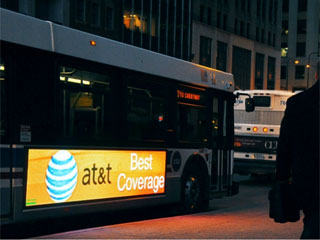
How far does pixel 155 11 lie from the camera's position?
5381cm

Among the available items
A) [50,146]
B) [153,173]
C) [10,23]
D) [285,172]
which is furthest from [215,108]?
[285,172]

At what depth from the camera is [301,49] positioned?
95500mm

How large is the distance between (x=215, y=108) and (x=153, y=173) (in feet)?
10.3

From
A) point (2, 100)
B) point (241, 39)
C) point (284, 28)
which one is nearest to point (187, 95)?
point (2, 100)

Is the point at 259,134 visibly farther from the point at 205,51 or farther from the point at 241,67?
the point at 241,67

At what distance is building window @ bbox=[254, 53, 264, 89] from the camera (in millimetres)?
77938

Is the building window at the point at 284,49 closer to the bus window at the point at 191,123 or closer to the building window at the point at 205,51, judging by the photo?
the building window at the point at 205,51

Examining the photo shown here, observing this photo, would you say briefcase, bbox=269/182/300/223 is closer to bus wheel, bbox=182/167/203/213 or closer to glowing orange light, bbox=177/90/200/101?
glowing orange light, bbox=177/90/200/101

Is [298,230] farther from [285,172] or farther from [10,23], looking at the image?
[285,172]

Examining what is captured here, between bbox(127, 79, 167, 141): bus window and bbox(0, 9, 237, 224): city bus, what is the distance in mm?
18

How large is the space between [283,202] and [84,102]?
6168 mm

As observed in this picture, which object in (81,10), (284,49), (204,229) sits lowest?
(204,229)

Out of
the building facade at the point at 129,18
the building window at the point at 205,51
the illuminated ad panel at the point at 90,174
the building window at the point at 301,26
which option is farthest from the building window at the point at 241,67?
the illuminated ad panel at the point at 90,174

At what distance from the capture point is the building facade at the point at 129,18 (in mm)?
42719
